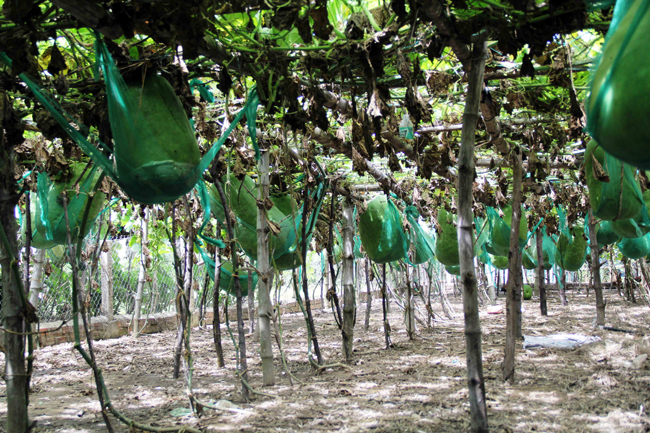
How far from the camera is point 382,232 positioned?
573cm

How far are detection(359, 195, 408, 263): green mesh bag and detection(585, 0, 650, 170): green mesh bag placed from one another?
4.28 metres

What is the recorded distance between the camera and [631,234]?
4.96m

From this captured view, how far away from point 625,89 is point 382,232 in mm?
4482

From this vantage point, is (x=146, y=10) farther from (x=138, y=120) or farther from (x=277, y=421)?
(x=277, y=421)

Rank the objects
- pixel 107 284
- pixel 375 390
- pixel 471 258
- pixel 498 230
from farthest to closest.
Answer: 1. pixel 107 284
2. pixel 498 230
3. pixel 375 390
4. pixel 471 258

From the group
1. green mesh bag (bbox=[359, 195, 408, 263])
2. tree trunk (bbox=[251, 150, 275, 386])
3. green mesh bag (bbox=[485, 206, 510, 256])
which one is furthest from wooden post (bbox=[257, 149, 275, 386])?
green mesh bag (bbox=[485, 206, 510, 256])

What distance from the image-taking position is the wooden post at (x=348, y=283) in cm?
554

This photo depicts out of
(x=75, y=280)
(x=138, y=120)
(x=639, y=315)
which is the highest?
(x=138, y=120)

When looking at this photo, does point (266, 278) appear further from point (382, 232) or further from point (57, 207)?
point (382, 232)

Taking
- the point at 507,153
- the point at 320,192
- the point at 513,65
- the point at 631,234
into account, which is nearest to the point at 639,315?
the point at 631,234

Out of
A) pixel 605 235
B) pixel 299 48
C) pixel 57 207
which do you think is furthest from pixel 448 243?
pixel 299 48

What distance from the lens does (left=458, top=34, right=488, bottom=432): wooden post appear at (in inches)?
88.9

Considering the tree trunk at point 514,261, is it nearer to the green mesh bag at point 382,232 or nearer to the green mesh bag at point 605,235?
the green mesh bag at point 382,232

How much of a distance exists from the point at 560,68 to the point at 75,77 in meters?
2.64
